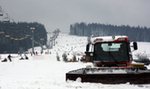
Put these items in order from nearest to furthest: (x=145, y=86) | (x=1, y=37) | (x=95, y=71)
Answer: (x=145, y=86) → (x=95, y=71) → (x=1, y=37)

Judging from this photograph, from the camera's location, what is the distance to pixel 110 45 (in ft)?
53.4

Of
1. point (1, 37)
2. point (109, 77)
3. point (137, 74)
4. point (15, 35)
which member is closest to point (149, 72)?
point (137, 74)

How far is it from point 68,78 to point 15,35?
11741 centimetres

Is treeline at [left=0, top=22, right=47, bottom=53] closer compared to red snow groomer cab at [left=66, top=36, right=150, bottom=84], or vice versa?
red snow groomer cab at [left=66, top=36, right=150, bottom=84]

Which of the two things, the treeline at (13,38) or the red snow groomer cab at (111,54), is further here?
the treeline at (13,38)

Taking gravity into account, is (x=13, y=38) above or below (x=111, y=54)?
above

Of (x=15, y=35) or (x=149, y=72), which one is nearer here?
(x=149, y=72)

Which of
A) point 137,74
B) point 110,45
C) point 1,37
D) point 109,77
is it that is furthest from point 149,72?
point 1,37

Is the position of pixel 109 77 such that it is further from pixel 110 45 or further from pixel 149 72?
pixel 110 45

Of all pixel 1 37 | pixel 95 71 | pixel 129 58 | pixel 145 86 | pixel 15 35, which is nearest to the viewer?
pixel 145 86

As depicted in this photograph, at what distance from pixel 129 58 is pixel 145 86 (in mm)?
2974

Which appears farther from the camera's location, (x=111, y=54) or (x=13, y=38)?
(x=13, y=38)

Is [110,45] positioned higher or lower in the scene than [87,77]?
higher

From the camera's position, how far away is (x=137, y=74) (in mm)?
13656
